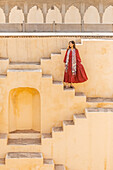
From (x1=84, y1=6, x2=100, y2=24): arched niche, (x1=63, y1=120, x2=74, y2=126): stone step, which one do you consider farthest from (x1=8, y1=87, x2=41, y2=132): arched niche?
(x1=84, y1=6, x2=100, y2=24): arched niche

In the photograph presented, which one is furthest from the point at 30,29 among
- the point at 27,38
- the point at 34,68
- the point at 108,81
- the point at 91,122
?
the point at 91,122

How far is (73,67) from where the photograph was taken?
6.95m

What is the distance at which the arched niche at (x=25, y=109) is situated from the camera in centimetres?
733

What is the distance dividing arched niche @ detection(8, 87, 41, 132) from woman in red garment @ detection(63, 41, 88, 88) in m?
0.95

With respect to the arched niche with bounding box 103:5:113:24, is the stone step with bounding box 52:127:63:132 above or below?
below

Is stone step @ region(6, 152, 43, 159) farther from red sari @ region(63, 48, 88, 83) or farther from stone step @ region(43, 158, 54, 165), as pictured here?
red sari @ region(63, 48, 88, 83)

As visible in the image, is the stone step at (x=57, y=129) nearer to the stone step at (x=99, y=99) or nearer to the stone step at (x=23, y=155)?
the stone step at (x=23, y=155)

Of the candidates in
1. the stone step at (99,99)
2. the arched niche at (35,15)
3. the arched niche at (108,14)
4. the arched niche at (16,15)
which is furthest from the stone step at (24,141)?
the arched niche at (108,14)

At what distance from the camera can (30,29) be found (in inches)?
321

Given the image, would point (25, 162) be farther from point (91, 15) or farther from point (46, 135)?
point (91, 15)

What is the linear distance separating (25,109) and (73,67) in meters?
1.70

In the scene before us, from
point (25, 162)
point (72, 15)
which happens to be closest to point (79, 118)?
point (25, 162)

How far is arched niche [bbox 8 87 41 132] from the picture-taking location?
7332 mm

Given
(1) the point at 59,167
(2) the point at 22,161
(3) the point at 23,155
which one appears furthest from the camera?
(1) the point at 59,167
